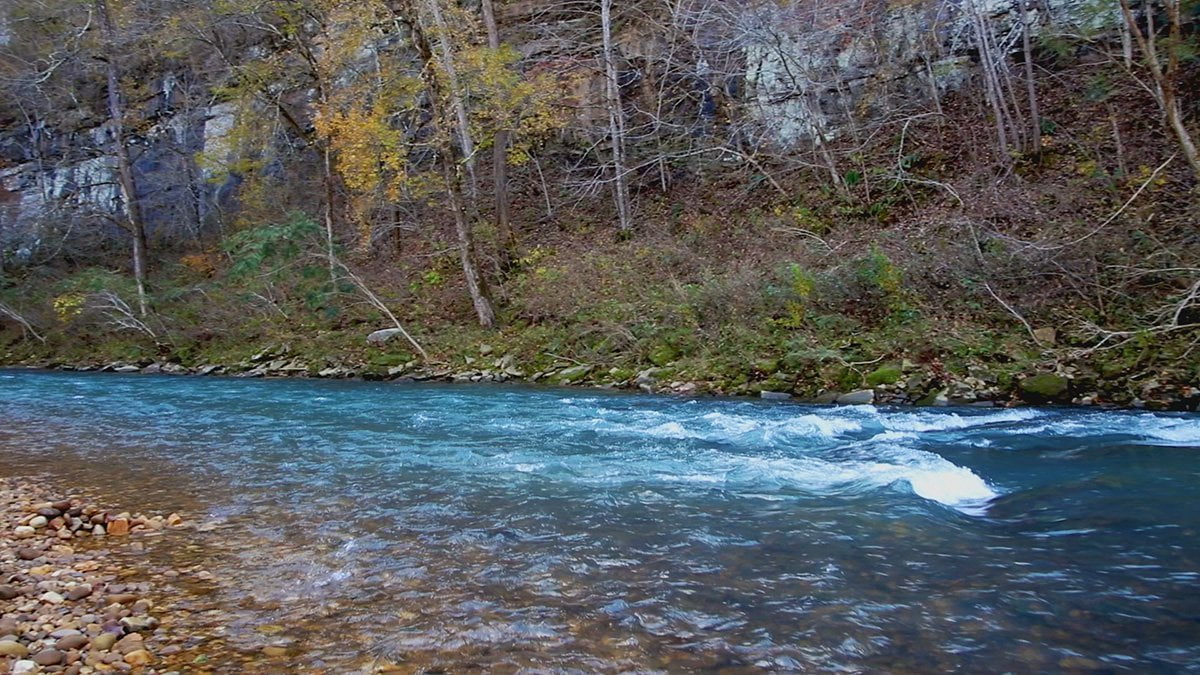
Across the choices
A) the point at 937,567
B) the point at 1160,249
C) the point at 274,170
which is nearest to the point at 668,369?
A: the point at 1160,249

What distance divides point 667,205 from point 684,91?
3.56m

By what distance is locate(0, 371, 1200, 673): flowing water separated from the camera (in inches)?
149

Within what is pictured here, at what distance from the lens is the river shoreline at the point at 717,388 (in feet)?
31.7

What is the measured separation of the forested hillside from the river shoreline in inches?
2.7

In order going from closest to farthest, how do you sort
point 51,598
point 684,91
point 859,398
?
1. point 51,598
2. point 859,398
3. point 684,91

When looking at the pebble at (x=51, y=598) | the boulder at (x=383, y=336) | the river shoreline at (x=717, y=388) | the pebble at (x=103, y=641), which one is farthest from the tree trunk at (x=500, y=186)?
the pebble at (x=103, y=641)

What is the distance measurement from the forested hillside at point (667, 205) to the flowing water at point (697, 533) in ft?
8.46

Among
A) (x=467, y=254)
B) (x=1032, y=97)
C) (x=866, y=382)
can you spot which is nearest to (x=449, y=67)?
(x=467, y=254)

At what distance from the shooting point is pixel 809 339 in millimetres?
12539

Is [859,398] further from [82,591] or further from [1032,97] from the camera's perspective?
[82,591]

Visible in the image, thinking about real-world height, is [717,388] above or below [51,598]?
below

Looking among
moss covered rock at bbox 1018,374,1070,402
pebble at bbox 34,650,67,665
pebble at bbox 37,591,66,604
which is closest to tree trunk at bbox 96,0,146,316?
pebble at bbox 37,591,66,604

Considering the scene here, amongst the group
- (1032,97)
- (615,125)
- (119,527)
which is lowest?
(119,527)

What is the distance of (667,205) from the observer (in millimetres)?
20047
